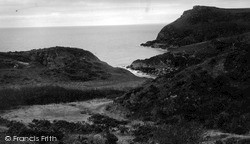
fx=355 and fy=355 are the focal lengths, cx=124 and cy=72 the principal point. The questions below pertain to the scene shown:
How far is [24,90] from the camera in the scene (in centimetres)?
4181

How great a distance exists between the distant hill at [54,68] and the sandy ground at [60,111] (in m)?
15.0

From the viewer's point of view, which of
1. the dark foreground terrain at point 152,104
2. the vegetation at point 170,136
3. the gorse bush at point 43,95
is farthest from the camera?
the gorse bush at point 43,95

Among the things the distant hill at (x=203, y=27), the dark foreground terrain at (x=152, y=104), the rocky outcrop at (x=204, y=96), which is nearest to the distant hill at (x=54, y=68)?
the dark foreground terrain at (x=152, y=104)

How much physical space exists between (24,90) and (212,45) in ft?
171

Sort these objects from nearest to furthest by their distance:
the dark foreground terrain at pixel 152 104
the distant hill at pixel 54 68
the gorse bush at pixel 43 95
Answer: the dark foreground terrain at pixel 152 104 < the gorse bush at pixel 43 95 < the distant hill at pixel 54 68

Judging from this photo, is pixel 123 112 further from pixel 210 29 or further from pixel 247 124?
pixel 210 29

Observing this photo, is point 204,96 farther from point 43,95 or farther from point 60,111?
point 43,95

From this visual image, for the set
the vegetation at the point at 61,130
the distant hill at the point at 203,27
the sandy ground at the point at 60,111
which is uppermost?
the distant hill at the point at 203,27

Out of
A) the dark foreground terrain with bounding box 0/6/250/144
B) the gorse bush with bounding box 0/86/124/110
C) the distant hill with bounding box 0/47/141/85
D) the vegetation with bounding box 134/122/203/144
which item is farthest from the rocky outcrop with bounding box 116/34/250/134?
the distant hill with bounding box 0/47/141/85

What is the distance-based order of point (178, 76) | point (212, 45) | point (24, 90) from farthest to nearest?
point (212, 45)
point (24, 90)
point (178, 76)

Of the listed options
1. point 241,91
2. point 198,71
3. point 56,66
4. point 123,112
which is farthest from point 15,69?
point 241,91

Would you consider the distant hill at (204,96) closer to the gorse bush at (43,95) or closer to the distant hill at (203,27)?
the gorse bush at (43,95)

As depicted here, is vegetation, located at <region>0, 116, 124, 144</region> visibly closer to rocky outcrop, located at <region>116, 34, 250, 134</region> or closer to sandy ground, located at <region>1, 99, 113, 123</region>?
sandy ground, located at <region>1, 99, 113, 123</region>

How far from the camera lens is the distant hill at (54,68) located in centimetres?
5450
